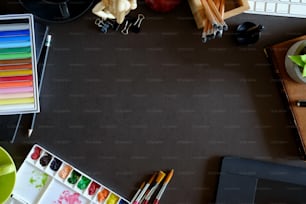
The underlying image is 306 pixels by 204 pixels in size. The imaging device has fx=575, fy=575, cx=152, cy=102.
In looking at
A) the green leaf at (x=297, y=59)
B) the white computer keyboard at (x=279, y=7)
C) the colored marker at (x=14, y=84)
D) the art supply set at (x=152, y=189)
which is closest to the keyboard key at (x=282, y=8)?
the white computer keyboard at (x=279, y=7)

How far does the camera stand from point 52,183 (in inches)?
36.4

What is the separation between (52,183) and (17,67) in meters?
0.19

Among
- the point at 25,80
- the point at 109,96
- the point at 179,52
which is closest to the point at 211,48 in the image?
the point at 179,52

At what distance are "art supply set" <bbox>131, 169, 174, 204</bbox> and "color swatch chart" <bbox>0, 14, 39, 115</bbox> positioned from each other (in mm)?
213

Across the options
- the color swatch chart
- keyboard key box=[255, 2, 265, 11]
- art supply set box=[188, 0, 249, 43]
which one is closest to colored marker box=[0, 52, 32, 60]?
the color swatch chart

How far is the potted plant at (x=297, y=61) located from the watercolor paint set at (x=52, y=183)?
342 mm

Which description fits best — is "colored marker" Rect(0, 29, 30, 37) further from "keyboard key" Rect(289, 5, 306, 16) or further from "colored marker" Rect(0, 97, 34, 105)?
"keyboard key" Rect(289, 5, 306, 16)

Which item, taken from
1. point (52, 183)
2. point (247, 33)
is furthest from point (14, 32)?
point (247, 33)

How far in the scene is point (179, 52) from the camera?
946 millimetres

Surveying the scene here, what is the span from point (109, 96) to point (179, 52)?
0.45 feet

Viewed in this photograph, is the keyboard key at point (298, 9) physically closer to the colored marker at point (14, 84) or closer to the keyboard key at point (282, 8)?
the keyboard key at point (282, 8)

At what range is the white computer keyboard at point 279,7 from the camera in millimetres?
938

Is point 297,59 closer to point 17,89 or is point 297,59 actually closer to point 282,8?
point 282,8

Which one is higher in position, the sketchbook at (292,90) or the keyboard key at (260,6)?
the keyboard key at (260,6)
